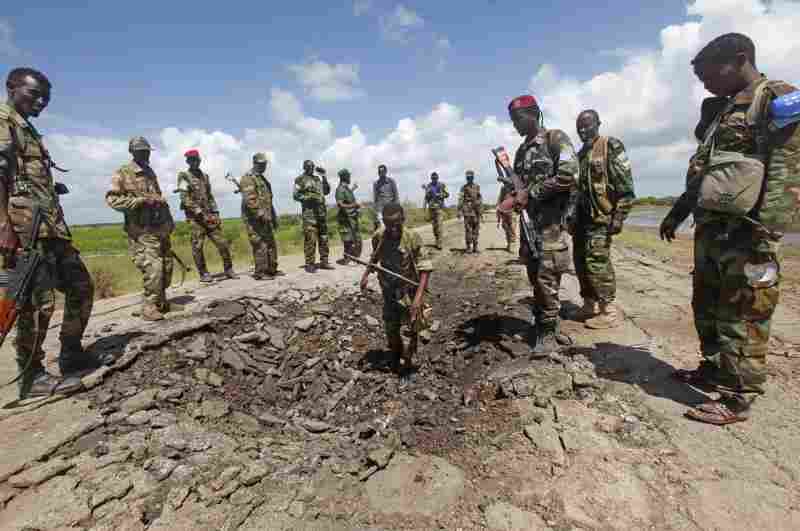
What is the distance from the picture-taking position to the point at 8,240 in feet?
9.68

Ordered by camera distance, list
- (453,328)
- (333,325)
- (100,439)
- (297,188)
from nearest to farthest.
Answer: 1. (100,439)
2. (453,328)
3. (333,325)
4. (297,188)

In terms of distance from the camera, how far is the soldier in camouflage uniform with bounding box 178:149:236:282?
23.1ft

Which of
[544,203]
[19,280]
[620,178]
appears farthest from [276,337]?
[620,178]

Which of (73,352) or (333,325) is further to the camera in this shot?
(333,325)

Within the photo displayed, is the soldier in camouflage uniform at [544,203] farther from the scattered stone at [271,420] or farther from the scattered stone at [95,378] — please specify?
the scattered stone at [95,378]

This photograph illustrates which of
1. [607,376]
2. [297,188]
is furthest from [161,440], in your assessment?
[297,188]

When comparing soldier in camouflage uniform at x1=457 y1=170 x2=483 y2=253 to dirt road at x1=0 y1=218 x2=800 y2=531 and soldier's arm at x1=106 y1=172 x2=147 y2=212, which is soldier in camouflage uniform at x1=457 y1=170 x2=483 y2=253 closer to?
dirt road at x1=0 y1=218 x2=800 y2=531

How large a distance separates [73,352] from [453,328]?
14.9ft

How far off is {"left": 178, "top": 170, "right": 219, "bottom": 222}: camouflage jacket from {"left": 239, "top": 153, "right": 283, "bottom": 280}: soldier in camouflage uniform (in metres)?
0.65

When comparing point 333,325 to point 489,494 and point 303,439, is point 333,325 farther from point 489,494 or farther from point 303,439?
point 489,494

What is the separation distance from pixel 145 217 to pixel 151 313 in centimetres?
136

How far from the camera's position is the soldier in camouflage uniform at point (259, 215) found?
7547mm

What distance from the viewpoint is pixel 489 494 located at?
2.32 metres

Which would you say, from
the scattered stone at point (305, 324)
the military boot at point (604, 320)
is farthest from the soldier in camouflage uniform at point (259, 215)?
the military boot at point (604, 320)
